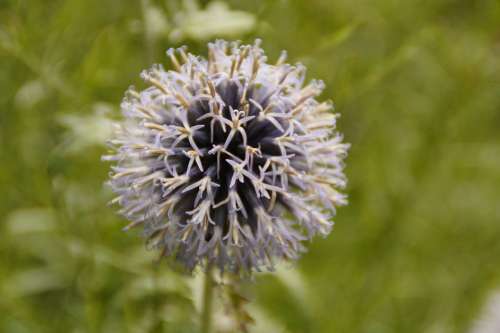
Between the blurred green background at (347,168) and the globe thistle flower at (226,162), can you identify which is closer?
the globe thistle flower at (226,162)

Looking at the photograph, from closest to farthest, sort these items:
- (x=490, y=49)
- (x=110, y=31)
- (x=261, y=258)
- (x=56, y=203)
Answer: (x=261, y=258) → (x=110, y=31) → (x=56, y=203) → (x=490, y=49)

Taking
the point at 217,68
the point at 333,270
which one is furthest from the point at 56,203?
the point at 333,270

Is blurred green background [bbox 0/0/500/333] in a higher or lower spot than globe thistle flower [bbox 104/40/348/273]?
higher

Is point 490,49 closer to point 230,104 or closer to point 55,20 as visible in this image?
point 230,104

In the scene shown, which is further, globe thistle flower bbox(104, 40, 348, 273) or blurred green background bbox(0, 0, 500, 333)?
blurred green background bbox(0, 0, 500, 333)

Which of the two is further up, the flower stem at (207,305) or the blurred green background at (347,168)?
the blurred green background at (347,168)

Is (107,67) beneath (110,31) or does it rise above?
above
